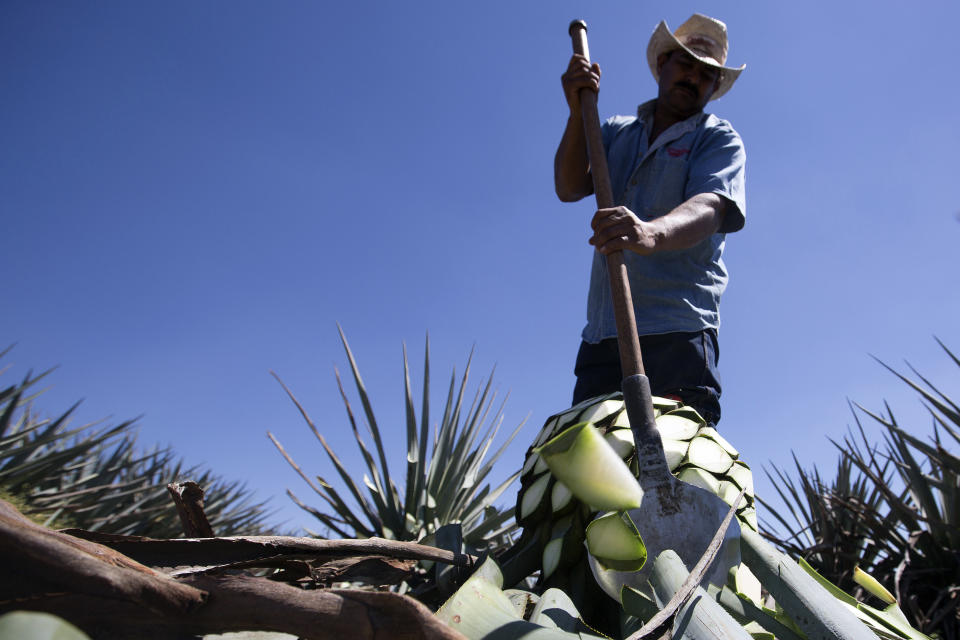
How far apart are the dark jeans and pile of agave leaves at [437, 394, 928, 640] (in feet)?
2.46

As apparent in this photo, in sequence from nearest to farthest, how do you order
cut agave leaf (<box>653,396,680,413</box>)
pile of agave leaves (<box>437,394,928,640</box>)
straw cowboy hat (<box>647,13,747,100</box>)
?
pile of agave leaves (<box>437,394,928,640</box>) < cut agave leaf (<box>653,396,680,413</box>) < straw cowboy hat (<box>647,13,747,100</box>)

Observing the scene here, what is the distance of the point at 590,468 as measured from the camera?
0.96 feet

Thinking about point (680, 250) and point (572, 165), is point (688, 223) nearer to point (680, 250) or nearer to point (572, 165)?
point (680, 250)

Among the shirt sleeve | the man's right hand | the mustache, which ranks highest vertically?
the mustache

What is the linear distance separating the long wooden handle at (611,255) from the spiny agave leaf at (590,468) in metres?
0.60

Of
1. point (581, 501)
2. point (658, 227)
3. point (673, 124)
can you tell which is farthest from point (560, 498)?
point (673, 124)

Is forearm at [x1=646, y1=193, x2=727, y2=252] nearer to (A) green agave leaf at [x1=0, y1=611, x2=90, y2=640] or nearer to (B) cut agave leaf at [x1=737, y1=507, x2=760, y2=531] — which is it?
(B) cut agave leaf at [x1=737, y1=507, x2=760, y2=531]

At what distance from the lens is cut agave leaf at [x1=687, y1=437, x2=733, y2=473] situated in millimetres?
756

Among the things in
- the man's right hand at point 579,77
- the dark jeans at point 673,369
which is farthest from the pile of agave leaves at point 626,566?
the man's right hand at point 579,77

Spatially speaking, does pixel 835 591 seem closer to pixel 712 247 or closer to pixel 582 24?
pixel 712 247

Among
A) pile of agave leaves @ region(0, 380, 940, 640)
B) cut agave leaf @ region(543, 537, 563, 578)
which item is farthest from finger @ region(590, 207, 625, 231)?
cut agave leaf @ region(543, 537, 563, 578)

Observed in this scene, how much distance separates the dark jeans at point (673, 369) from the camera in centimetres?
154

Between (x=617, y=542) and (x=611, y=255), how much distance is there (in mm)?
738

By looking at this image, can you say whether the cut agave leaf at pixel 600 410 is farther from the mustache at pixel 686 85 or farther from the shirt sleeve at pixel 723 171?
the mustache at pixel 686 85
